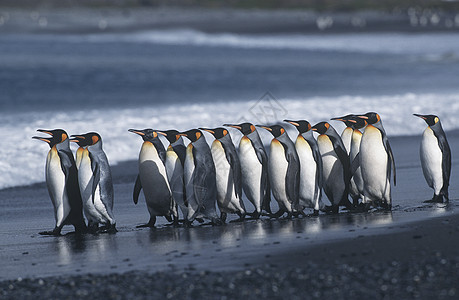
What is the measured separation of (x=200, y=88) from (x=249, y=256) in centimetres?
2155

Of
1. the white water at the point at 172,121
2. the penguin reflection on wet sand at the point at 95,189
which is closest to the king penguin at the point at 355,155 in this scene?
the white water at the point at 172,121

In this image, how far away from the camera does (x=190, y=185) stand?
7211mm

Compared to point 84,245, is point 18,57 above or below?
above

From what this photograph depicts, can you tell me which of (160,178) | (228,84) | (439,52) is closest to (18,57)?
(228,84)

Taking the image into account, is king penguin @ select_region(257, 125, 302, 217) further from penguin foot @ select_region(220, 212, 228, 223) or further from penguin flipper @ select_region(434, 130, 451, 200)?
penguin flipper @ select_region(434, 130, 451, 200)

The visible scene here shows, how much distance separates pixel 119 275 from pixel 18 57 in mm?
39445

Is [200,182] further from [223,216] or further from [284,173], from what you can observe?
[284,173]

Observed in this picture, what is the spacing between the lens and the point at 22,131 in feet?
A: 44.0

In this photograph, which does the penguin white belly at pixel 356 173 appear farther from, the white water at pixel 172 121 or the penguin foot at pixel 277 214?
the white water at pixel 172 121

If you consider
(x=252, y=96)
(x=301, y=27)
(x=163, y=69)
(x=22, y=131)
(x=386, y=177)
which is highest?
(x=301, y=27)

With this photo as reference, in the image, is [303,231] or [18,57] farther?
[18,57]

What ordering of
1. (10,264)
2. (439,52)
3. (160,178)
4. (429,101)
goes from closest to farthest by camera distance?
(10,264) → (160,178) → (429,101) → (439,52)

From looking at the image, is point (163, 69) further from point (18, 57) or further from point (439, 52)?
point (439, 52)

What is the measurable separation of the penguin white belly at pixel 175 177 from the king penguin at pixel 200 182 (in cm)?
7
